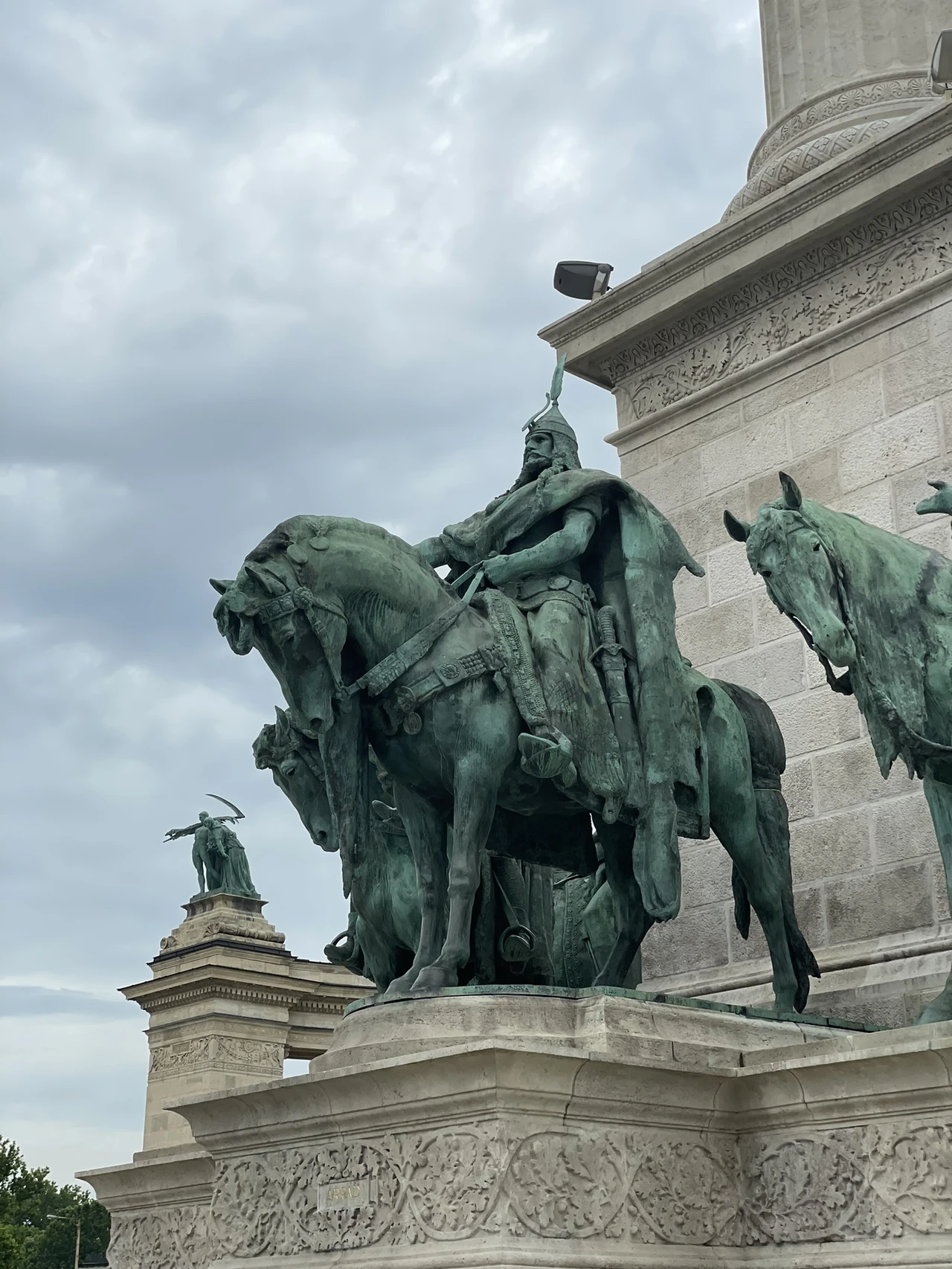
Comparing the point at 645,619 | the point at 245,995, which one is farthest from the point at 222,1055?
the point at 645,619

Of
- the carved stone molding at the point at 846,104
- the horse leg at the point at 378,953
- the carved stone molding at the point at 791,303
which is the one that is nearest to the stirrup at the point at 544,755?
the horse leg at the point at 378,953

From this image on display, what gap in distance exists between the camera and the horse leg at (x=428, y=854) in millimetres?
9383

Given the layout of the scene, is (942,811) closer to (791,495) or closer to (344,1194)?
(791,495)

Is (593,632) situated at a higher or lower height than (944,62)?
lower

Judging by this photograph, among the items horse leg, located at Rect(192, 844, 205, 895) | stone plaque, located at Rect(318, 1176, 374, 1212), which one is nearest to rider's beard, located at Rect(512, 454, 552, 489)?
stone plaque, located at Rect(318, 1176, 374, 1212)

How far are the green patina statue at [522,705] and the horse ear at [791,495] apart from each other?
4.19ft

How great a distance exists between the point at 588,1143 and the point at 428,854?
2.14 m

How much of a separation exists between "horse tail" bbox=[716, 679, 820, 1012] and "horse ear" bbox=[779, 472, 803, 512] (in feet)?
6.98

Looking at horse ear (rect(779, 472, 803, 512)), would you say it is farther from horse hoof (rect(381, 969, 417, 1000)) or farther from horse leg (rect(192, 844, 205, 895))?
horse leg (rect(192, 844, 205, 895))

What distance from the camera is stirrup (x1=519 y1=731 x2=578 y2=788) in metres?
8.91

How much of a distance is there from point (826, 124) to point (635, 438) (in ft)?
9.82

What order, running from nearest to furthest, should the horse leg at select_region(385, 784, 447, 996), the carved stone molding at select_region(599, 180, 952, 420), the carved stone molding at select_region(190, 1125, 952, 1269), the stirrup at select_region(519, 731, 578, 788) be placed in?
the carved stone molding at select_region(190, 1125, 952, 1269), the stirrup at select_region(519, 731, 578, 788), the horse leg at select_region(385, 784, 447, 996), the carved stone molding at select_region(599, 180, 952, 420)

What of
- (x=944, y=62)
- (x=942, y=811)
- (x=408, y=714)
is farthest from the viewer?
(x=944, y=62)

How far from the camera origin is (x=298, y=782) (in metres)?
10.6
